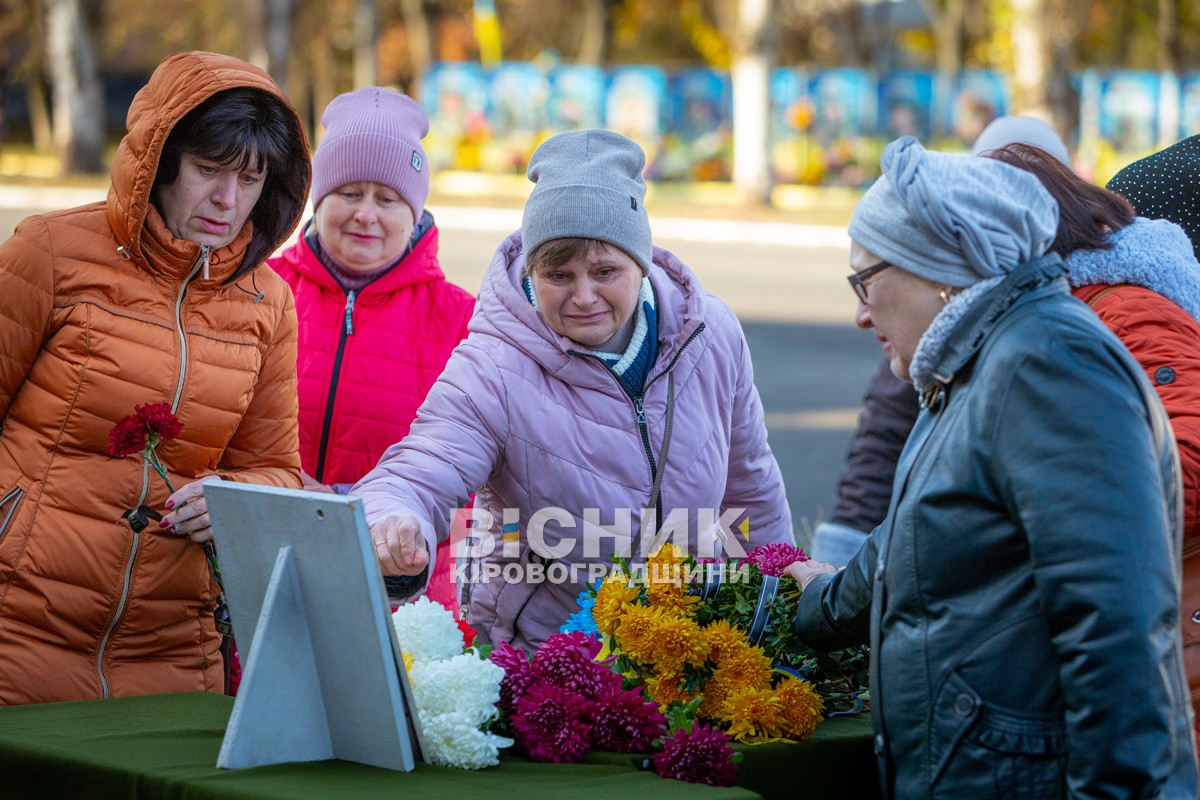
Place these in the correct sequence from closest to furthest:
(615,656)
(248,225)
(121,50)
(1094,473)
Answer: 1. (1094,473)
2. (615,656)
3. (248,225)
4. (121,50)

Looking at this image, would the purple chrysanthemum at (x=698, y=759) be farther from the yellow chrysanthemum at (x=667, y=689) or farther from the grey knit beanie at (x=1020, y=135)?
the grey knit beanie at (x=1020, y=135)

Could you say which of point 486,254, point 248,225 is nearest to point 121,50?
point 486,254

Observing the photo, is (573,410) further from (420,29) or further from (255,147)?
(420,29)

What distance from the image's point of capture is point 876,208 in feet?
7.22

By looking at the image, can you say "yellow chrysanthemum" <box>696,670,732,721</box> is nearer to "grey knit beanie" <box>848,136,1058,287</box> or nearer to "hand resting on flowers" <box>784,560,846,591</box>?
"hand resting on flowers" <box>784,560,846,591</box>

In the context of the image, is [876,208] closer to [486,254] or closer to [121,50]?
[486,254]

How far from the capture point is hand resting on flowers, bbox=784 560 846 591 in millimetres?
2672

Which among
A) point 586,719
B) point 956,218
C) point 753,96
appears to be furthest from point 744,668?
point 753,96

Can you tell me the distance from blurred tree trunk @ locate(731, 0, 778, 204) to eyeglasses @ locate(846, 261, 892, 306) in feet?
67.4

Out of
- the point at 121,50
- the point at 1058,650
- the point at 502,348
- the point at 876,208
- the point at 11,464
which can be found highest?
the point at 121,50

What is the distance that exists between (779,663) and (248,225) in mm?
1445

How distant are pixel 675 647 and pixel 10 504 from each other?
52.2 inches

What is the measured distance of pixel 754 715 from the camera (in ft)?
7.84

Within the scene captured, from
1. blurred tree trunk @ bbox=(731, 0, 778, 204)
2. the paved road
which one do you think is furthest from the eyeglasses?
blurred tree trunk @ bbox=(731, 0, 778, 204)
